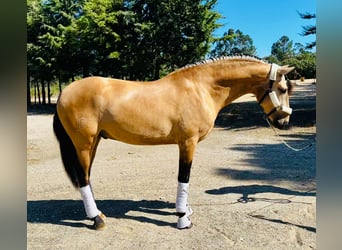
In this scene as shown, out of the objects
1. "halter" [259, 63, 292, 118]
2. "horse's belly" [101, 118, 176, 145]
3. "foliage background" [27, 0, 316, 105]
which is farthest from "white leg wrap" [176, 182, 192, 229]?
"foliage background" [27, 0, 316, 105]

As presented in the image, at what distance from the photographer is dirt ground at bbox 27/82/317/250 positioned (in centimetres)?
256

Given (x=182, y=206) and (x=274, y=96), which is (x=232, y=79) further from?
(x=182, y=206)

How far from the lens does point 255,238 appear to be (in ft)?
8.40

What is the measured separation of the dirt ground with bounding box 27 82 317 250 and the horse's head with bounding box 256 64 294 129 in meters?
0.97

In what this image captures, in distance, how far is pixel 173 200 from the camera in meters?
3.45

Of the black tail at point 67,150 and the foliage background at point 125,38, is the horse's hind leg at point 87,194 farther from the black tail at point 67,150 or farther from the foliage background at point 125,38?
the foliage background at point 125,38

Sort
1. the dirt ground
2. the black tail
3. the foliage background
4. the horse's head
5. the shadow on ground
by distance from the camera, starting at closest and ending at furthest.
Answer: the dirt ground, the horse's head, the black tail, the shadow on ground, the foliage background

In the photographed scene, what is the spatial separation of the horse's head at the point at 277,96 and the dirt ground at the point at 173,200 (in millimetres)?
973

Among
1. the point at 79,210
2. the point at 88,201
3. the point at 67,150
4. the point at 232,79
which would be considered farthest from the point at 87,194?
the point at 232,79

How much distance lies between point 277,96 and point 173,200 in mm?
1628

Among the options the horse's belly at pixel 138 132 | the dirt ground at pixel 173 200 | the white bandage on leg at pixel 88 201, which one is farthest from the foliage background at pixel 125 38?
the white bandage on leg at pixel 88 201

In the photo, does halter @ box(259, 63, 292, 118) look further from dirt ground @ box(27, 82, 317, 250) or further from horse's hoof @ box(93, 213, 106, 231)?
horse's hoof @ box(93, 213, 106, 231)

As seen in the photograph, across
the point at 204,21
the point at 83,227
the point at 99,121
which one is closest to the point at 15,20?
the point at 99,121

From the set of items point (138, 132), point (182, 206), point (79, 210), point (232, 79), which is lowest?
point (79, 210)
